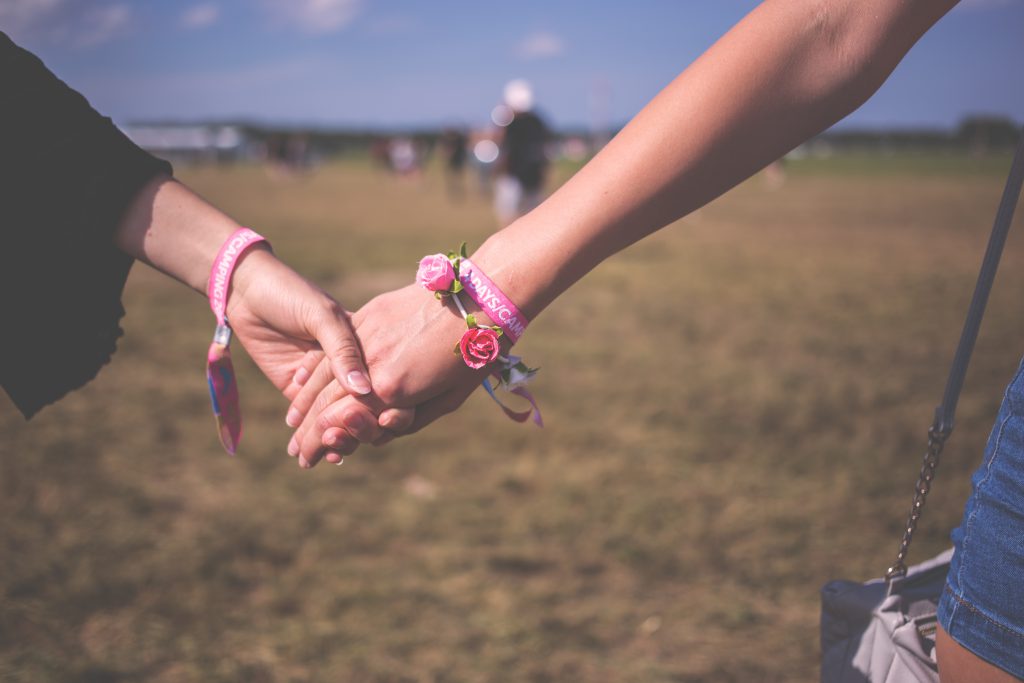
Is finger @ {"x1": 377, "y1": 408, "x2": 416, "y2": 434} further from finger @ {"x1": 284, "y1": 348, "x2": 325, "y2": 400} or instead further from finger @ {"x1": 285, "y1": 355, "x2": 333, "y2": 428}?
finger @ {"x1": 284, "y1": 348, "x2": 325, "y2": 400}

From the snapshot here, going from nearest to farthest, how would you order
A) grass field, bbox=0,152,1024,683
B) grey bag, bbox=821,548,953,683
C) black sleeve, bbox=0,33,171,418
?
grey bag, bbox=821,548,953,683 → black sleeve, bbox=0,33,171,418 → grass field, bbox=0,152,1024,683

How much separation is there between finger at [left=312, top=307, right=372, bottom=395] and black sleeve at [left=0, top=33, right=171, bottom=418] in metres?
0.46

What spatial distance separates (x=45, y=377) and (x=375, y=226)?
43.3 feet

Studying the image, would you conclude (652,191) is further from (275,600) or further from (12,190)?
(275,600)

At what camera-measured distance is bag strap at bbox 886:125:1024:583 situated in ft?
3.34

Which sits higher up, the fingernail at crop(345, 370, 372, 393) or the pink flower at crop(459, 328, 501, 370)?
the fingernail at crop(345, 370, 372, 393)

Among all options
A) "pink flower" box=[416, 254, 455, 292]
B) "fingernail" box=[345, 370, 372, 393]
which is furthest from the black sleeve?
"pink flower" box=[416, 254, 455, 292]

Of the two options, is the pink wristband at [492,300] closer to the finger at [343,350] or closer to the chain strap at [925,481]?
the finger at [343,350]

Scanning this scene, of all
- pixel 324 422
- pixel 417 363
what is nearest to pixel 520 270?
pixel 417 363

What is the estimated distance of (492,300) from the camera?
129 cm

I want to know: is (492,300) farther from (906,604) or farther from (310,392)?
(906,604)

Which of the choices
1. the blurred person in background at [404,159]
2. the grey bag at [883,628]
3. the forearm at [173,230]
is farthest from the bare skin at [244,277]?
the blurred person in background at [404,159]

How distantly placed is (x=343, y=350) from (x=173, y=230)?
48cm


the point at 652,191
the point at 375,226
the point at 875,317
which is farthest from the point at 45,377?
the point at 375,226
